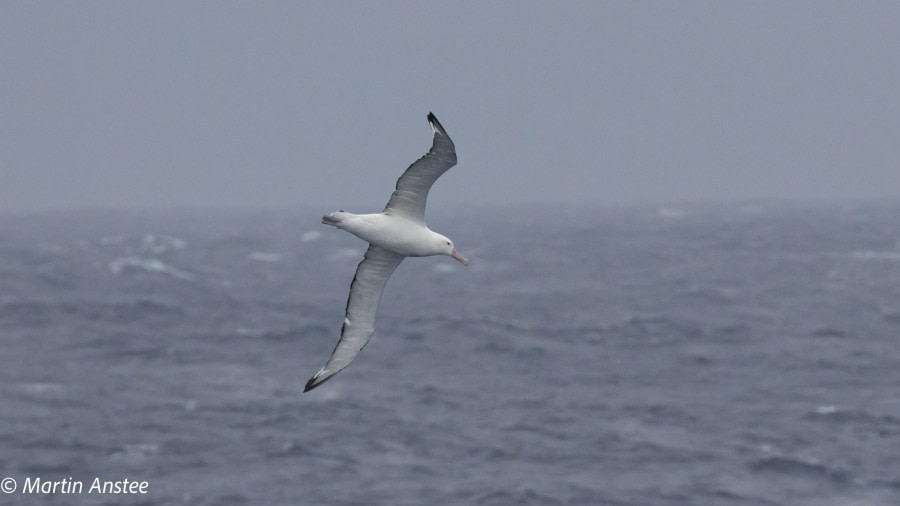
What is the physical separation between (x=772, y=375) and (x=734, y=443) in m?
7.92

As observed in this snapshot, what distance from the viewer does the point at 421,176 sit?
17031mm

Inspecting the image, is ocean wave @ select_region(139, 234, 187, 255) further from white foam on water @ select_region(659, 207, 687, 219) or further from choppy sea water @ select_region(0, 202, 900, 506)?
white foam on water @ select_region(659, 207, 687, 219)

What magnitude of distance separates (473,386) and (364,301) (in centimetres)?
2155

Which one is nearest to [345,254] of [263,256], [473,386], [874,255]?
[263,256]

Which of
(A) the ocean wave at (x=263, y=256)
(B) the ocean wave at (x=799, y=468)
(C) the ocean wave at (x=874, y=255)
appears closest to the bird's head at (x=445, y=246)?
(B) the ocean wave at (x=799, y=468)

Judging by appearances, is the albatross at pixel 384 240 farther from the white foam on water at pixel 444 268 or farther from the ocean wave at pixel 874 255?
the ocean wave at pixel 874 255

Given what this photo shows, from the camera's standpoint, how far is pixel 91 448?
33094 millimetres

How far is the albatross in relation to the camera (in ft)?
55.8

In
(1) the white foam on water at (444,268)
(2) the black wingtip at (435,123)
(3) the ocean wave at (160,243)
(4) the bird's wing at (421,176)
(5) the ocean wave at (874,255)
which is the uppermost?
(2) the black wingtip at (435,123)

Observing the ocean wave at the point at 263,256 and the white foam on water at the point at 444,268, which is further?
the ocean wave at the point at 263,256

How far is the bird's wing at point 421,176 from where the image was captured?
1600 centimetres

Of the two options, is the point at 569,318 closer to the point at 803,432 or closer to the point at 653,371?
the point at 653,371

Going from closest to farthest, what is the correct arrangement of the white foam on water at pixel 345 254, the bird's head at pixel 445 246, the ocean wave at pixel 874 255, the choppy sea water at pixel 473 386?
the bird's head at pixel 445 246, the choppy sea water at pixel 473 386, the ocean wave at pixel 874 255, the white foam on water at pixel 345 254

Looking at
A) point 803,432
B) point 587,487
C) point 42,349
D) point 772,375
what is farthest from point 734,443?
point 42,349
